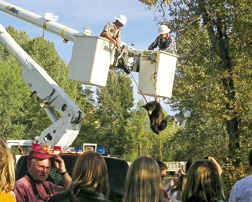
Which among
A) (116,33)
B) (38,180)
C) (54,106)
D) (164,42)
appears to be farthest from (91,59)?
(38,180)

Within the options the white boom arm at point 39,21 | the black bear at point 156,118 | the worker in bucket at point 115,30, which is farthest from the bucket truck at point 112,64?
the white boom arm at point 39,21

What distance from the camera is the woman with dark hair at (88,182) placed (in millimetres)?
3641

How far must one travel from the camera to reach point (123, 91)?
53594 mm

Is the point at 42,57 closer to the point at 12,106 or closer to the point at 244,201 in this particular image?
the point at 12,106

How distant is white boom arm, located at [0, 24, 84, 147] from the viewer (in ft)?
36.2

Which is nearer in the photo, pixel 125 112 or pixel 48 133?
pixel 48 133

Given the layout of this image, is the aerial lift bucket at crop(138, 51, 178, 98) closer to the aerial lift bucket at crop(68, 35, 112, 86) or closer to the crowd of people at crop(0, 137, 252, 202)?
the aerial lift bucket at crop(68, 35, 112, 86)

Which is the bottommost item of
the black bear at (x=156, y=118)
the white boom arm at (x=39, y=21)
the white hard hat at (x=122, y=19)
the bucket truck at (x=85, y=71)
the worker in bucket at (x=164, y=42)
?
the black bear at (x=156, y=118)

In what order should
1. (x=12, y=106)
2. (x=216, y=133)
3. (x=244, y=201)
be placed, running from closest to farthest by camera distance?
(x=244, y=201)
(x=216, y=133)
(x=12, y=106)

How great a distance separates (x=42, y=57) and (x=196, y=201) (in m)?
47.7

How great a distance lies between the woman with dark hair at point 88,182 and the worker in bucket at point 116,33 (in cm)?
571

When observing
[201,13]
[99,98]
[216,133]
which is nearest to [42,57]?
[99,98]

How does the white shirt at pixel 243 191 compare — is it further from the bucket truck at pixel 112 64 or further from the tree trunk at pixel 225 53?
the tree trunk at pixel 225 53

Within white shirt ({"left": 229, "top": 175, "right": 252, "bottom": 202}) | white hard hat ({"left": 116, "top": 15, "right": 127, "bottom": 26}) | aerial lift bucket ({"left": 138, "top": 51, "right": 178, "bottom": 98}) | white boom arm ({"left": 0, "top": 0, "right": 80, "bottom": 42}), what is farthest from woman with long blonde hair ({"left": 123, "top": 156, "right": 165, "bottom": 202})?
white boom arm ({"left": 0, "top": 0, "right": 80, "bottom": 42})
